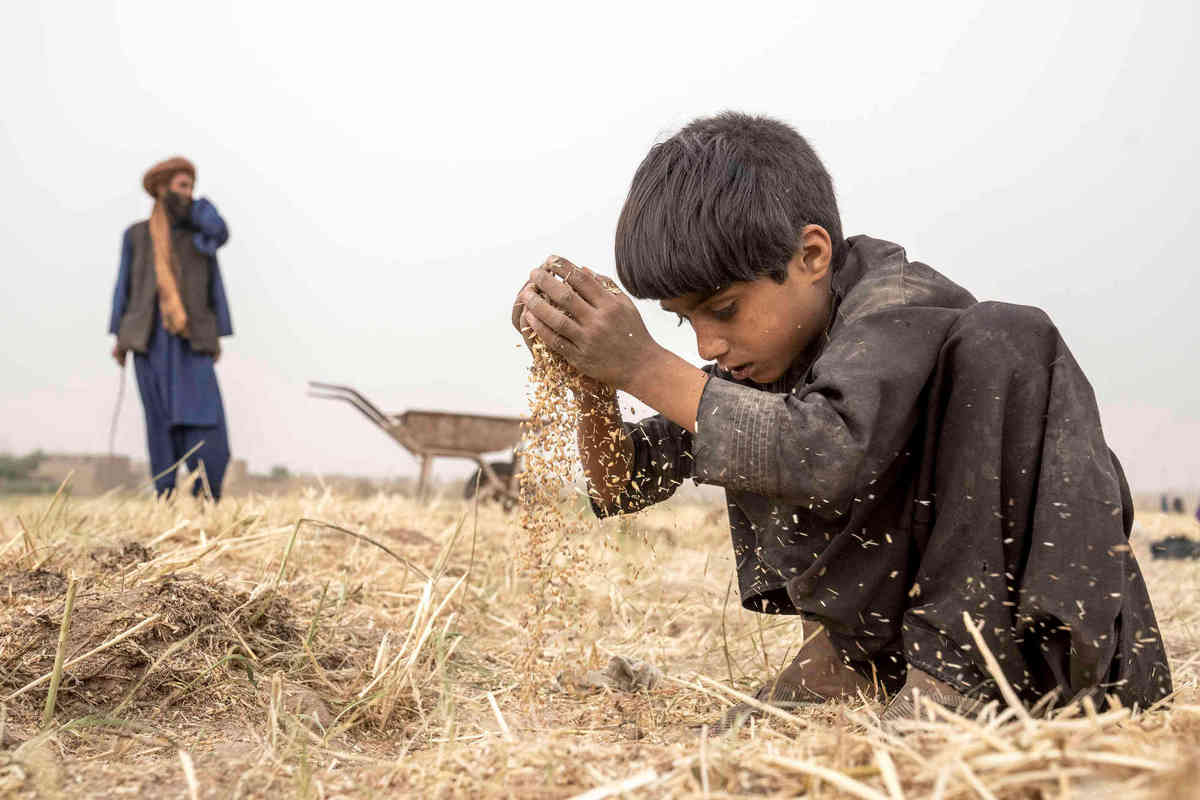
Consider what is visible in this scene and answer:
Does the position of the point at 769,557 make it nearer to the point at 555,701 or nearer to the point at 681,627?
the point at 555,701

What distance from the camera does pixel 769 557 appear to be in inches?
83.5

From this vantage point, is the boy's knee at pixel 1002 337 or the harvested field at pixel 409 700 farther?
the boy's knee at pixel 1002 337

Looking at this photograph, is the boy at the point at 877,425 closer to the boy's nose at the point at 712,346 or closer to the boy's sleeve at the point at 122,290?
the boy's nose at the point at 712,346

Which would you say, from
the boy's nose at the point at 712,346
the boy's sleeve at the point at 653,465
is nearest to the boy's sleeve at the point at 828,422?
the boy's nose at the point at 712,346

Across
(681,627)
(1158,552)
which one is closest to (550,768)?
(681,627)

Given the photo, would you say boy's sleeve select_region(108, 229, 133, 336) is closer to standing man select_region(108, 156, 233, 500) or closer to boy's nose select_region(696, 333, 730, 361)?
standing man select_region(108, 156, 233, 500)

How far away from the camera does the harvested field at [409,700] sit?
1.15 m

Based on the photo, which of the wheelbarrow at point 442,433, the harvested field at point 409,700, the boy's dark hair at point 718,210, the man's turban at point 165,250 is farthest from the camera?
the wheelbarrow at point 442,433

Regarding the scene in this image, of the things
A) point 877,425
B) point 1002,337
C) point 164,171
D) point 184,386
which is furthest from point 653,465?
point 164,171

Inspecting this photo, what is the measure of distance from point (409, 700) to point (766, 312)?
3.48 feet

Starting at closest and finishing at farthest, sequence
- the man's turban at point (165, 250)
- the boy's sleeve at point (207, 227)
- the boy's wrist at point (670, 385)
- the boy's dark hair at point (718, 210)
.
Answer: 1. the boy's wrist at point (670, 385)
2. the boy's dark hair at point (718, 210)
3. the man's turban at point (165, 250)
4. the boy's sleeve at point (207, 227)

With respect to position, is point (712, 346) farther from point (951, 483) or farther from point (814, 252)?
point (951, 483)

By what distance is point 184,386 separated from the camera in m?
6.28

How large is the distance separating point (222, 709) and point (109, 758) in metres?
0.30
